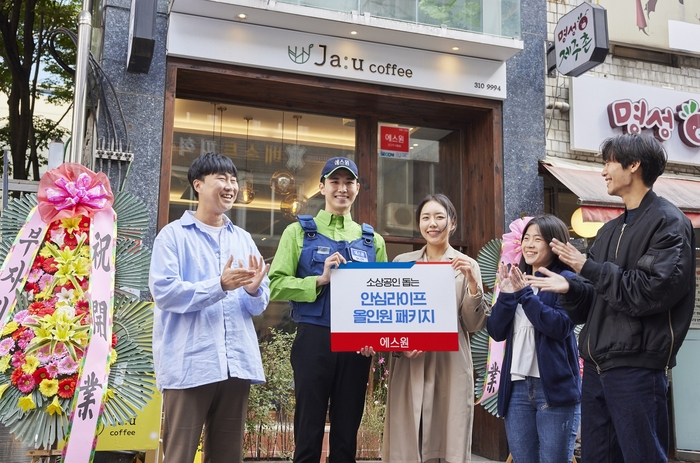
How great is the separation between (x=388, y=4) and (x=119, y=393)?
211 inches

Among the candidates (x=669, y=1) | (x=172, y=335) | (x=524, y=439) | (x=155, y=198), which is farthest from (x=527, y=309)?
(x=669, y=1)

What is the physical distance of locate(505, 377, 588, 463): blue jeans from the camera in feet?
12.6

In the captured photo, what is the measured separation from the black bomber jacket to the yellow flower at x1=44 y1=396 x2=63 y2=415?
3.11 m

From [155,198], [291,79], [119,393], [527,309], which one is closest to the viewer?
[527,309]

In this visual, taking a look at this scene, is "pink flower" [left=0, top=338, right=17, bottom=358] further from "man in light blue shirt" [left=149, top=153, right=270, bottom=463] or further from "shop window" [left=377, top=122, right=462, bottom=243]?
"shop window" [left=377, top=122, right=462, bottom=243]

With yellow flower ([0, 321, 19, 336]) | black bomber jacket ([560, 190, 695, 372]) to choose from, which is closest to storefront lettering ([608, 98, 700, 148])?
black bomber jacket ([560, 190, 695, 372])

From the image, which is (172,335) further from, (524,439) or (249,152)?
(249,152)

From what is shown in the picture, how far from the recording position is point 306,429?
3.98 meters

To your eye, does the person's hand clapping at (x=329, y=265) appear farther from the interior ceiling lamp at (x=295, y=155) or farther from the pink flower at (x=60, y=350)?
the interior ceiling lamp at (x=295, y=155)

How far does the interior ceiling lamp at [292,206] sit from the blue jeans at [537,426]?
4719 millimetres

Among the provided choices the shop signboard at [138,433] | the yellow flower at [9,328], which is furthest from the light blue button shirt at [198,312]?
the shop signboard at [138,433]

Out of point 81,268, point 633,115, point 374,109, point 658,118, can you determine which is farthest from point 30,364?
point 658,118

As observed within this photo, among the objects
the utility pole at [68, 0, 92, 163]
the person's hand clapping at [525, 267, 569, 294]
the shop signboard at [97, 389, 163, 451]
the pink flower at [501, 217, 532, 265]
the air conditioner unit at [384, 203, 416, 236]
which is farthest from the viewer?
the air conditioner unit at [384, 203, 416, 236]

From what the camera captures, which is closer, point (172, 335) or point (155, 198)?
point (172, 335)
